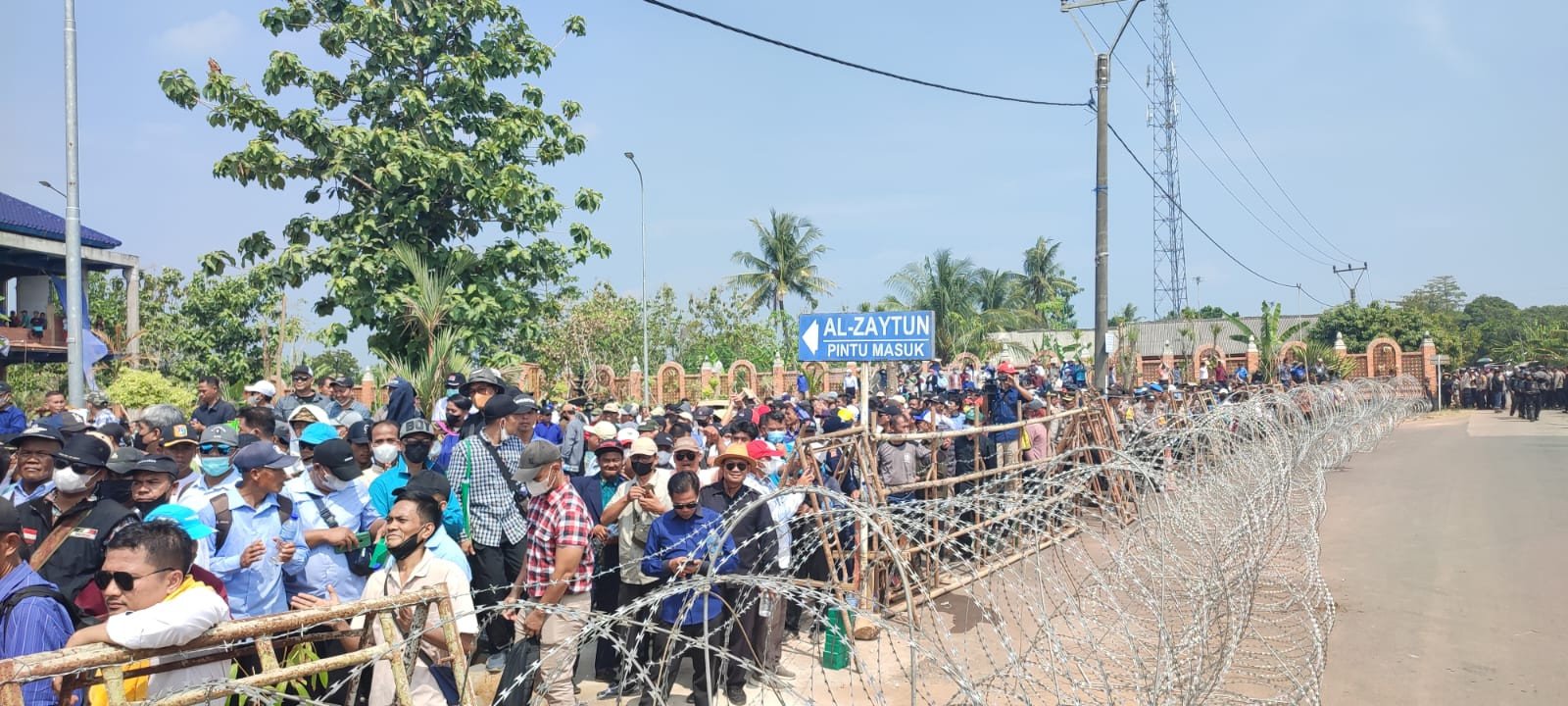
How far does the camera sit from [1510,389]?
94.9 feet

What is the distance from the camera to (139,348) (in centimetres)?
2827

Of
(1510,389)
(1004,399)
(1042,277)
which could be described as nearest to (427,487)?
(1004,399)

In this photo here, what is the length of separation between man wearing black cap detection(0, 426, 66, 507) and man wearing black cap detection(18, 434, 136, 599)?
1.03ft

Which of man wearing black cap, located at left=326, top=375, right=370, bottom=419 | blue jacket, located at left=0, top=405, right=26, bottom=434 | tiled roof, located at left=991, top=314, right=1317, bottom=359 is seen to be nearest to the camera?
man wearing black cap, located at left=326, top=375, right=370, bottom=419

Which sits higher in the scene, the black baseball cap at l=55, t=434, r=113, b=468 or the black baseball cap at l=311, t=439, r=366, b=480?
the black baseball cap at l=55, t=434, r=113, b=468

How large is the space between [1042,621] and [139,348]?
31488 millimetres

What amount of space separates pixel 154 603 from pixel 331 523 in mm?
1955

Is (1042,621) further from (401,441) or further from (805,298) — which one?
(805,298)

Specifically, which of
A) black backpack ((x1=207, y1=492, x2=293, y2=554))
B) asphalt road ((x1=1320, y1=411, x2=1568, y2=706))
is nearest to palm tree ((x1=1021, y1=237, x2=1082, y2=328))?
asphalt road ((x1=1320, y1=411, x2=1568, y2=706))

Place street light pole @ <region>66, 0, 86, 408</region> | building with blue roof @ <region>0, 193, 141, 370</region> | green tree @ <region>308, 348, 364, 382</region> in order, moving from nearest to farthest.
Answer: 1. street light pole @ <region>66, 0, 86, 408</region>
2. building with blue roof @ <region>0, 193, 141, 370</region>
3. green tree @ <region>308, 348, 364, 382</region>

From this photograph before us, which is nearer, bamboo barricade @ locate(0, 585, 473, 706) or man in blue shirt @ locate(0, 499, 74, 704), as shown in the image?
bamboo barricade @ locate(0, 585, 473, 706)

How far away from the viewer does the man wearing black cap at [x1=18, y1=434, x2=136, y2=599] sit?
12.9ft

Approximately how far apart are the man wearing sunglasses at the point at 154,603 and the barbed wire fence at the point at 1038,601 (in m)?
0.14

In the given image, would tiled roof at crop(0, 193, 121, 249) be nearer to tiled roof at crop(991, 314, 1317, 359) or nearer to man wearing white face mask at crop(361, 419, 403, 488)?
man wearing white face mask at crop(361, 419, 403, 488)
